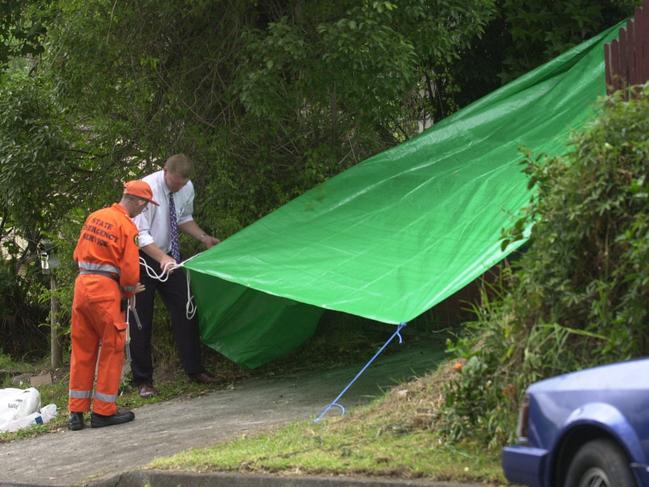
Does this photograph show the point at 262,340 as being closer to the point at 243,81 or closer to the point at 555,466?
the point at 243,81

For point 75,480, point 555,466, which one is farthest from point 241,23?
point 555,466

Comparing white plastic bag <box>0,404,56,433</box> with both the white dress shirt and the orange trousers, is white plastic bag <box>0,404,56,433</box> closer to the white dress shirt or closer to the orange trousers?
the orange trousers

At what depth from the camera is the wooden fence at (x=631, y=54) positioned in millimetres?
7890

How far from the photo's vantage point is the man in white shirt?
1027 cm

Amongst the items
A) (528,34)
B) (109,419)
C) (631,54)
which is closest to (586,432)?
(631,54)

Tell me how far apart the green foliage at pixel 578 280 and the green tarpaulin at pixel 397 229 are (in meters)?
1.06

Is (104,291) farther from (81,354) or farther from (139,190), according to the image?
(139,190)

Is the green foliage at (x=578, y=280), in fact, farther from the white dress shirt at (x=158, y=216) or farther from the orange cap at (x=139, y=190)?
the white dress shirt at (x=158, y=216)

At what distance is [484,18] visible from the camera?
11211mm

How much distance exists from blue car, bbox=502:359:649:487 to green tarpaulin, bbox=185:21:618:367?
100 inches

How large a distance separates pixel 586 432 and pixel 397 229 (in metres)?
4.66

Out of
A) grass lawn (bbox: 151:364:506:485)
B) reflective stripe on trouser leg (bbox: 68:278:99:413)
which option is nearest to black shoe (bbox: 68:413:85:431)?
reflective stripe on trouser leg (bbox: 68:278:99:413)

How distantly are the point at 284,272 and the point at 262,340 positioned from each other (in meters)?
1.46

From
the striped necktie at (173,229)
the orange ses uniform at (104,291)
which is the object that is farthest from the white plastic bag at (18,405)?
the striped necktie at (173,229)
